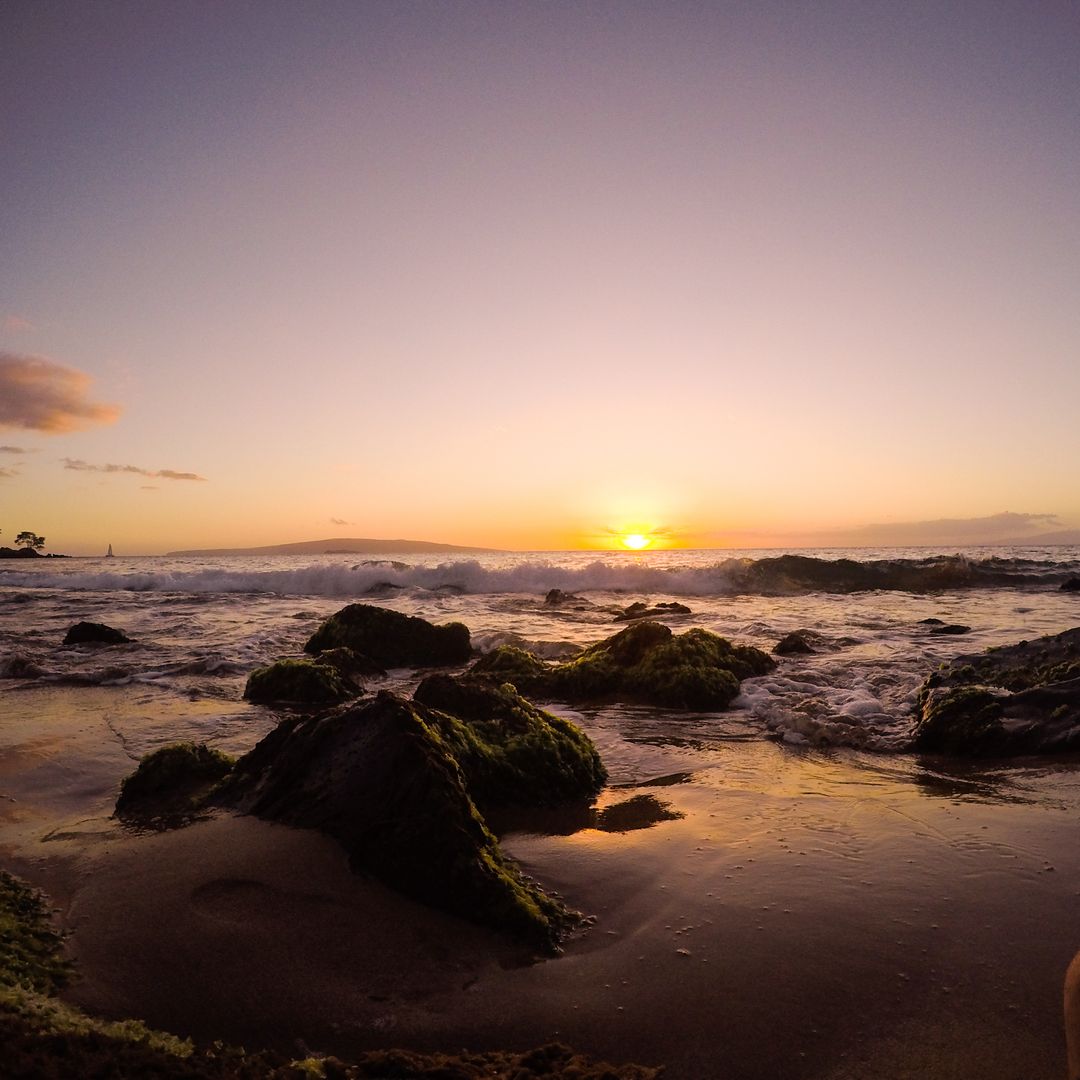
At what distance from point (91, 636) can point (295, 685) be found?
22.5ft

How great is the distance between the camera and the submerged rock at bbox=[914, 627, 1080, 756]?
→ 20.0 ft

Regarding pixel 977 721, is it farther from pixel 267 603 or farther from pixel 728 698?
pixel 267 603

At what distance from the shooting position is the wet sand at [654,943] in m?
2.35

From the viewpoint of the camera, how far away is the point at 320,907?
10.1ft

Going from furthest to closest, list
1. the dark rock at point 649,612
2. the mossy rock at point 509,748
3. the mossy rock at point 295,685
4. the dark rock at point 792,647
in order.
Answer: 1. the dark rock at point 649,612
2. the dark rock at point 792,647
3. the mossy rock at point 295,685
4. the mossy rock at point 509,748

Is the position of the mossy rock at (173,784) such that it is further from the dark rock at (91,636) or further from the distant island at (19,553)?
the distant island at (19,553)

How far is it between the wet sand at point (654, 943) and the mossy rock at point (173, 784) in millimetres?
215

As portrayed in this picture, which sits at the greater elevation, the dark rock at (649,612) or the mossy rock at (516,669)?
the mossy rock at (516,669)

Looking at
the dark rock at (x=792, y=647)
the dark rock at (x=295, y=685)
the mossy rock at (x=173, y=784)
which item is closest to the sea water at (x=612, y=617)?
the dark rock at (x=792, y=647)

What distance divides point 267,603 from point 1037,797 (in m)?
21.4

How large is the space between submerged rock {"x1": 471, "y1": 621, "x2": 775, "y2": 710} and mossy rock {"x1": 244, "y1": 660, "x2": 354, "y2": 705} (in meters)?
2.03

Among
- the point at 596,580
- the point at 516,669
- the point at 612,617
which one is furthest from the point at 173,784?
the point at 596,580

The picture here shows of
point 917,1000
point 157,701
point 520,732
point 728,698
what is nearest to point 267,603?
point 157,701

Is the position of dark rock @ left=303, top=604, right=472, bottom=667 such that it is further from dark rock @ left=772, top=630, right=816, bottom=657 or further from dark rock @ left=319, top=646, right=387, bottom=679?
dark rock @ left=772, top=630, right=816, bottom=657
